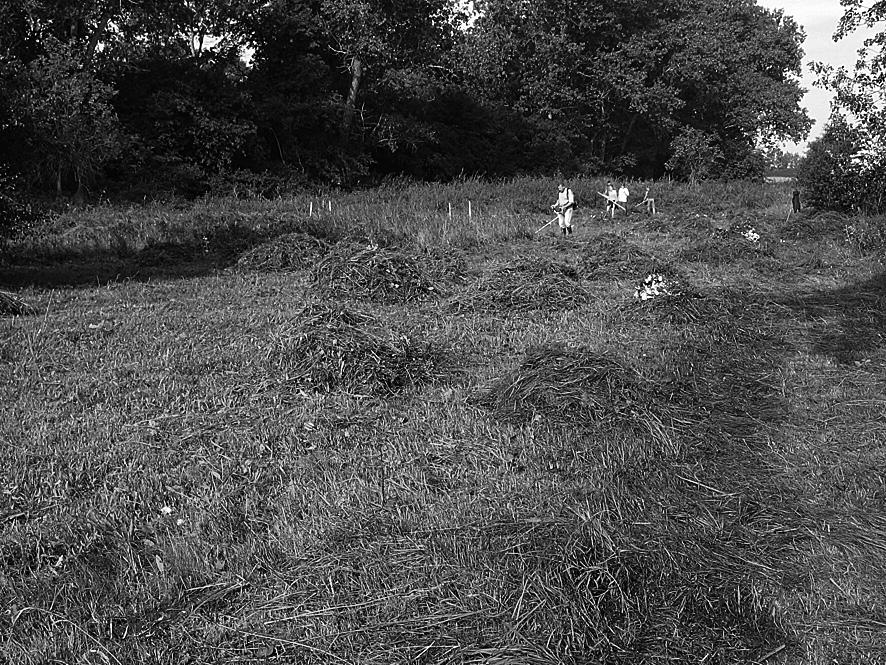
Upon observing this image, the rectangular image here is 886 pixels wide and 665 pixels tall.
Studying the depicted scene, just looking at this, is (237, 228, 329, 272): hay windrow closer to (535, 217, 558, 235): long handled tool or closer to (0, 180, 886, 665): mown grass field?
(0, 180, 886, 665): mown grass field

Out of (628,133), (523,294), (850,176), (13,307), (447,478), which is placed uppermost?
(628,133)

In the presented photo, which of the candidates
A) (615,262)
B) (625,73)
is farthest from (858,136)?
(625,73)

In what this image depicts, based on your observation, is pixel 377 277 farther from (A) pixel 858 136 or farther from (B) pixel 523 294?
(A) pixel 858 136

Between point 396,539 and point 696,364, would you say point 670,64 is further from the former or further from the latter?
point 396,539

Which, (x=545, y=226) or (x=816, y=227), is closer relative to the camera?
(x=816, y=227)

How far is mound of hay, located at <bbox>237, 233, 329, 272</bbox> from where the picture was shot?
13.4 meters

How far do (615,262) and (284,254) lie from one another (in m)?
5.76

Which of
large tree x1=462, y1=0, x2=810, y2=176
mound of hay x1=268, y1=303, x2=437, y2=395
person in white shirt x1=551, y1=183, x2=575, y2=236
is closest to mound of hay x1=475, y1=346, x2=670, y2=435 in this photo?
mound of hay x1=268, y1=303, x2=437, y2=395

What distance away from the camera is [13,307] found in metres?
8.84

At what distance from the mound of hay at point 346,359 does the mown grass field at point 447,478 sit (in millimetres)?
26


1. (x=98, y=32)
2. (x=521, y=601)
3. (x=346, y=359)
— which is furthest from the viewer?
(x=98, y=32)

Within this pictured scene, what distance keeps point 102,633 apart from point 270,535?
94 cm

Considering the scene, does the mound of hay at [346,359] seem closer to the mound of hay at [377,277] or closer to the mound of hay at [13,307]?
the mound of hay at [377,277]

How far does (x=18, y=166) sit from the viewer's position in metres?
11.8
